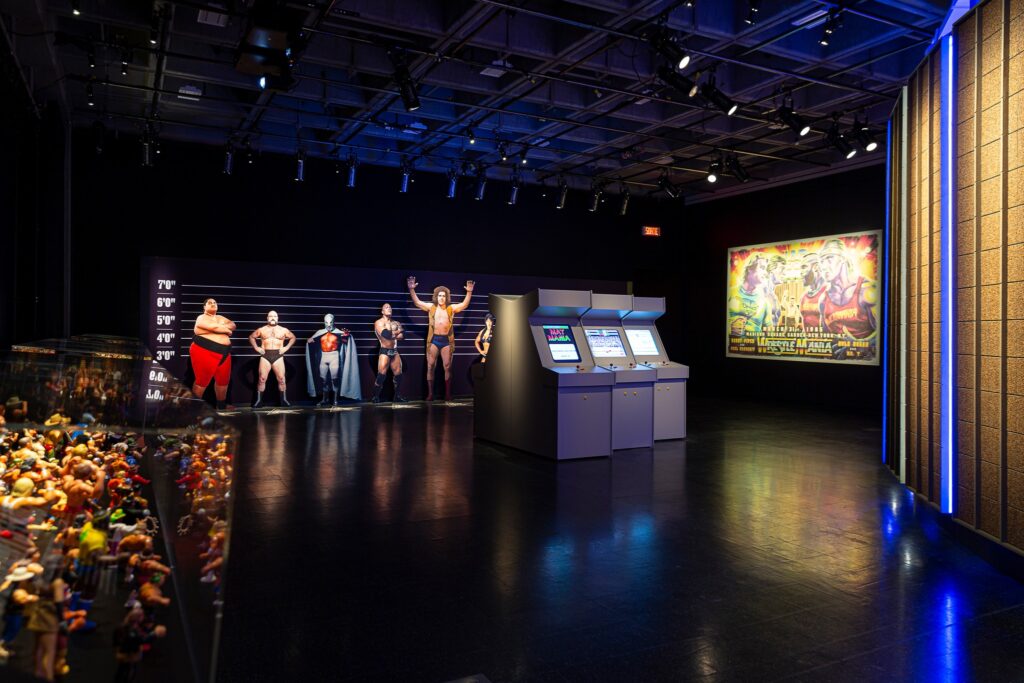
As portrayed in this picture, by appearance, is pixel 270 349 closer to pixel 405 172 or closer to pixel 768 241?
pixel 405 172

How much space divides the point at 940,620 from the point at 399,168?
1089cm

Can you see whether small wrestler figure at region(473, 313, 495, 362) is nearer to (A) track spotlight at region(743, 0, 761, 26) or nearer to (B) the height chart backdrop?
(B) the height chart backdrop

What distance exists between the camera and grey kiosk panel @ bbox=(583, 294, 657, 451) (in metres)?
7.67

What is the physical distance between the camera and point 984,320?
13.4ft

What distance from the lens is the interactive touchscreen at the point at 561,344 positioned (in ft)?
24.1

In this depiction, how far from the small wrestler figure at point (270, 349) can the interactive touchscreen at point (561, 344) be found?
5225 millimetres

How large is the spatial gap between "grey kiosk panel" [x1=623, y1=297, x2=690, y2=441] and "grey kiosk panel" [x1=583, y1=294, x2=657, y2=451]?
9.8 inches

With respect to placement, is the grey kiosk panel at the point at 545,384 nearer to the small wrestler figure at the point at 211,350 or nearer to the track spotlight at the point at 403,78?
the track spotlight at the point at 403,78

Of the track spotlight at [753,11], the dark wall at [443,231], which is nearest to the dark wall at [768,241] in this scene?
the dark wall at [443,231]

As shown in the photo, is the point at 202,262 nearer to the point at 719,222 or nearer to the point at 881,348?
the point at 719,222

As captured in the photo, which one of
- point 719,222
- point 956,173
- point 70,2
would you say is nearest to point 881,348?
point 719,222

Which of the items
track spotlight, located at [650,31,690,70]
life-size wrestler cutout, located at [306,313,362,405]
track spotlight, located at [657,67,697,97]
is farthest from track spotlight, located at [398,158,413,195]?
track spotlight, located at [650,31,690,70]

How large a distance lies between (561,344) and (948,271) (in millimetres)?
3767

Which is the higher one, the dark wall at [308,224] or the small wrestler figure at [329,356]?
the dark wall at [308,224]
